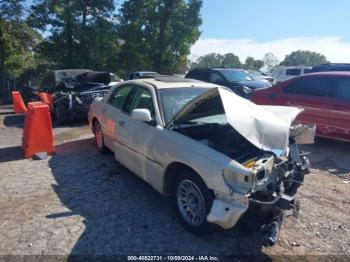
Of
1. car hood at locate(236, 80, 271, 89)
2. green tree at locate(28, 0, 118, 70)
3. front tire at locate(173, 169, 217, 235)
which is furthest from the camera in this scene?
green tree at locate(28, 0, 118, 70)

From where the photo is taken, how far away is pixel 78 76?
1030 centimetres

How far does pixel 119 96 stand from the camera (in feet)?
17.5

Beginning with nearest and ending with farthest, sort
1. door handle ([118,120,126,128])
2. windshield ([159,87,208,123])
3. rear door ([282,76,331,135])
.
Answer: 1. windshield ([159,87,208,123])
2. door handle ([118,120,126,128])
3. rear door ([282,76,331,135])

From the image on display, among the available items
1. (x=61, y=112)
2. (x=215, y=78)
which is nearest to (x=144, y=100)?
(x=61, y=112)

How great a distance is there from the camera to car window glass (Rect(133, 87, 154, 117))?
4281 mm

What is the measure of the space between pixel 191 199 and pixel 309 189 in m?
2.24

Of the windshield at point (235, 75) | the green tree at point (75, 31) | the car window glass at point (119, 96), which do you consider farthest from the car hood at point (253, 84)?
the green tree at point (75, 31)

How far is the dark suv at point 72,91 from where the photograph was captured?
921cm

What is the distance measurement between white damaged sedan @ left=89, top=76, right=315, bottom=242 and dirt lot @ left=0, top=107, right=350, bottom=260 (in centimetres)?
36

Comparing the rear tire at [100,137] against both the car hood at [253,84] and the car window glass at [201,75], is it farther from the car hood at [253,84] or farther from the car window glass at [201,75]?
the car window glass at [201,75]

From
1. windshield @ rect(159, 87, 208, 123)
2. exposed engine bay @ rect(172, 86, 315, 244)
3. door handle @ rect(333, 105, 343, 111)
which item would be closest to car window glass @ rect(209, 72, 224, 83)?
door handle @ rect(333, 105, 343, 111)

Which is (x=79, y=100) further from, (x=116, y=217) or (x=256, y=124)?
(x=256, y=124)

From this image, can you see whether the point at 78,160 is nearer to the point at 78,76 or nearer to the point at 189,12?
the point at 78,76

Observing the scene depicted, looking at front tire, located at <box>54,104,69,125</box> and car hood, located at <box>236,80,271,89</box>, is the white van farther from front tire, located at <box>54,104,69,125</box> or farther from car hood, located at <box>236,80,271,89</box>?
front tire, located at <box>54,104,69,125</box>
